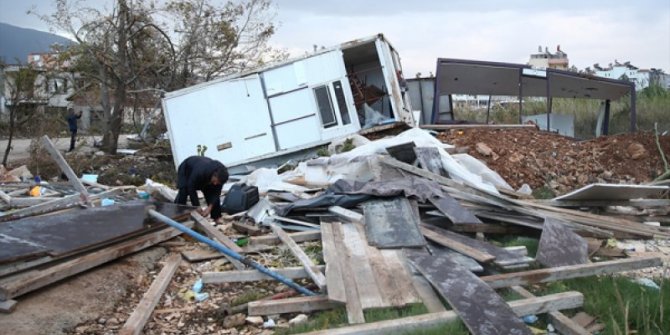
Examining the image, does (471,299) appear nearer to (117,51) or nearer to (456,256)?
(456,256)

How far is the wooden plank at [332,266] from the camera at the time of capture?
432cm

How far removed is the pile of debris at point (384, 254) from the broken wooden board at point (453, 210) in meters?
0.02

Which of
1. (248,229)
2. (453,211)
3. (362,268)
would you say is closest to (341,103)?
(248,229)

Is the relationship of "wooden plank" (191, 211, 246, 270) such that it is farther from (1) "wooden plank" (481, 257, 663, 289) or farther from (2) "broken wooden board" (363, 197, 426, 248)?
(1) "wooden plank" (481, 257, 663, 289)

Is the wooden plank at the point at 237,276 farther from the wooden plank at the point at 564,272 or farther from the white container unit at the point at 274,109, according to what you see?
the white container unit at the point at 274,109

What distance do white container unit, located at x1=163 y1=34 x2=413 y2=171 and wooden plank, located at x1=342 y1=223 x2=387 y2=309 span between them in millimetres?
6745

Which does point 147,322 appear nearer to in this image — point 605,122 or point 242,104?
point 242,104

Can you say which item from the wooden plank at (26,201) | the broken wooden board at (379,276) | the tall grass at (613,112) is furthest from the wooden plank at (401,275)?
the tall grass at (613,112)

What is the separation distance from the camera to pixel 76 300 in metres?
4.49

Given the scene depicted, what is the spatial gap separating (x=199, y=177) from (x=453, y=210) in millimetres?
3203

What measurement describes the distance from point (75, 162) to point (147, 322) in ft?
36.6

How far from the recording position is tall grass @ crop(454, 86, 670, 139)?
18.8 m

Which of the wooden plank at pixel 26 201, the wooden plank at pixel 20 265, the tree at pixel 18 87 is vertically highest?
the tree at pixel 18 87

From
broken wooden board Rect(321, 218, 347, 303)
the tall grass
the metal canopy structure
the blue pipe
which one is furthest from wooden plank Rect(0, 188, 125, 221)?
the tall grass
